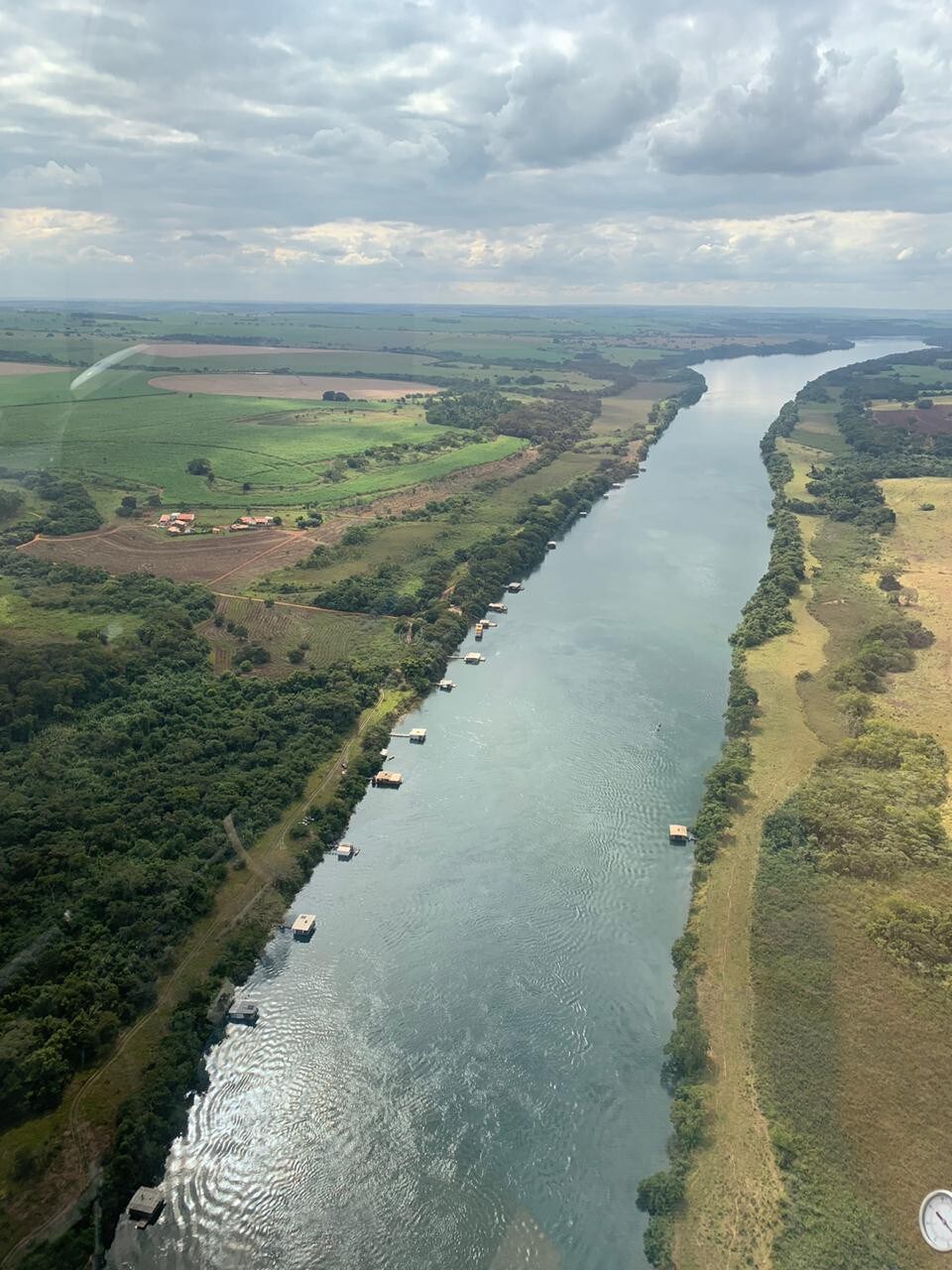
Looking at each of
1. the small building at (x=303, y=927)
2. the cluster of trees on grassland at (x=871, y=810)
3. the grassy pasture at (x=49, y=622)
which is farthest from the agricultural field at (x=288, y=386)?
the small building at (x=303, y=927)

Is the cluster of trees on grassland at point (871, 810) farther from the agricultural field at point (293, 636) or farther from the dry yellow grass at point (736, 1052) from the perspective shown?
the agricultural field at point (293, 636)

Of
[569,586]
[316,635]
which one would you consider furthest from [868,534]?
[316,635]

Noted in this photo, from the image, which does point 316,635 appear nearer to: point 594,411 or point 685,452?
point 685,452

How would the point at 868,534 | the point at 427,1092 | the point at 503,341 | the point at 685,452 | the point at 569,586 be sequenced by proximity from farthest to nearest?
the point at 503,341
the point at 685,452
the point at 868,534
the point at 569,586
the point at 427,1092

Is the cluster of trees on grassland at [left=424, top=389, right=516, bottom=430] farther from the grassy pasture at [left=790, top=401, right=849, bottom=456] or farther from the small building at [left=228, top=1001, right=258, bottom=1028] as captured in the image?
the small building at [left=228, top=1001, right=258, bottom=1028]

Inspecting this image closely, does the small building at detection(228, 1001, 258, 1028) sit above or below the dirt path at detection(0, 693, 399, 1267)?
below

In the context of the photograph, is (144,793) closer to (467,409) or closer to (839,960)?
(839,960)

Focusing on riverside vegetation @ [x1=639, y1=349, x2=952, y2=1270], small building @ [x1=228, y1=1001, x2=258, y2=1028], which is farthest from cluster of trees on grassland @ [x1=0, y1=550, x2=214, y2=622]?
riverside vegetation @ [x1=639, y1=349, x2=952, y2=1270]
